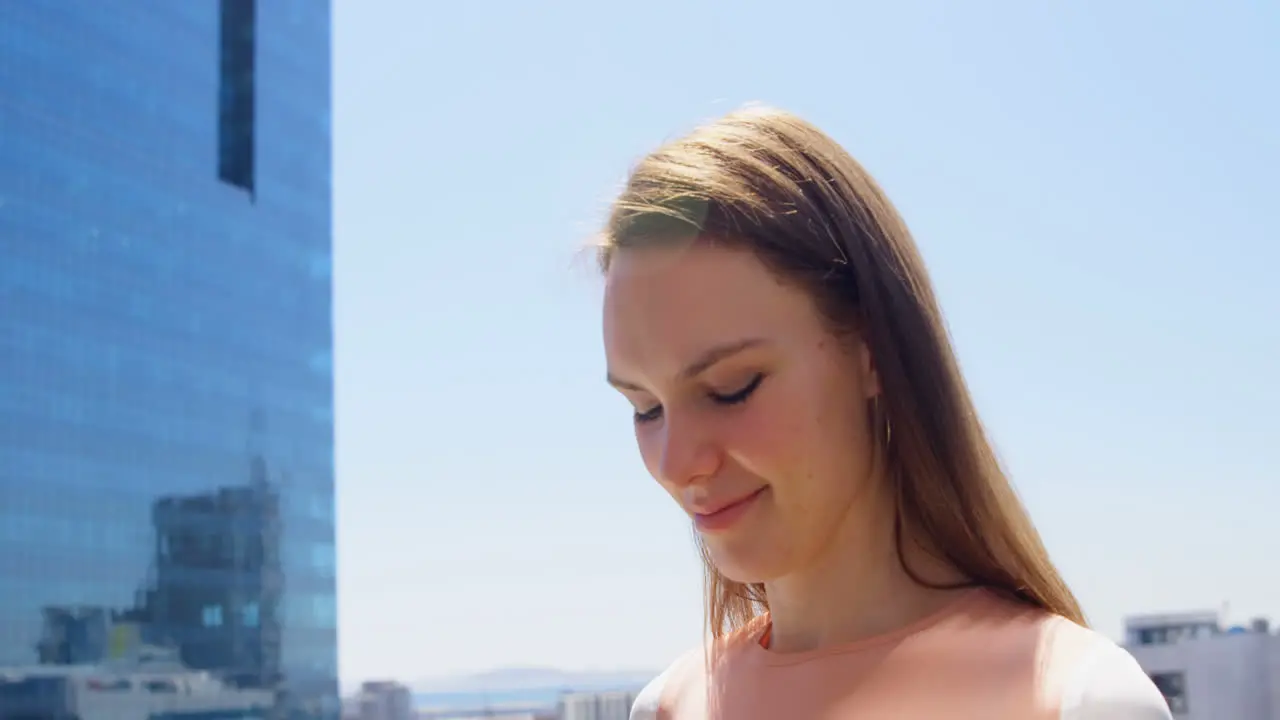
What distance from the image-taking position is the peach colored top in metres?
0.51

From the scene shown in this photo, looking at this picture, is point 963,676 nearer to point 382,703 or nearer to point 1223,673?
point 1223,673

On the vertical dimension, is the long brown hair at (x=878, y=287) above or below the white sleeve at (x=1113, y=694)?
above

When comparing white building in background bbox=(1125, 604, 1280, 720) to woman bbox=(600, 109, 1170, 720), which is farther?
white building in background bbox=(1125, 604, 1280, 720)

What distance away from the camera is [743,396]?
562 mm

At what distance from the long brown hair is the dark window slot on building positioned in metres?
29.6

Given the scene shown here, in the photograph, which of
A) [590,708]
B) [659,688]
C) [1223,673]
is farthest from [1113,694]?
[1223,673]

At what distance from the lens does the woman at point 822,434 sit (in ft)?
1.83

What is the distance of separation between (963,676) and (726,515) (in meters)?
0.11

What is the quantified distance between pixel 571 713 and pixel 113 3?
17965 millimetres

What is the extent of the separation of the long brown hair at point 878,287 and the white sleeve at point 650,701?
17 centimetres

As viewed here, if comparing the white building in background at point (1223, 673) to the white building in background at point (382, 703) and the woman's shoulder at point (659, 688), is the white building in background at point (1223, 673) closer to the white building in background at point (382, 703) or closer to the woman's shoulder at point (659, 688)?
the woman's shoulder at point (659, 688)

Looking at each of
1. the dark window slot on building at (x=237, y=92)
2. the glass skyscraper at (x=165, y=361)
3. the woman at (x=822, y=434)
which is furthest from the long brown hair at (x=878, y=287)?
the dark window slot on building at (x=237, y=92)

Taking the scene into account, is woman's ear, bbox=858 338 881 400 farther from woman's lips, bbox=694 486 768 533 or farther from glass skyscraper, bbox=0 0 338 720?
glass skyscraper, bbox=0 0 338 720

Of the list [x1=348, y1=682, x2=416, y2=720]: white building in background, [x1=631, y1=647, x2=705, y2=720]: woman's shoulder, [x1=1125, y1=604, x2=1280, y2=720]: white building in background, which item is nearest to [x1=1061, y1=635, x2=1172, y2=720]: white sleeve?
[x1=631, y1=647, x2=705, y2=720]: woman's shoulder
